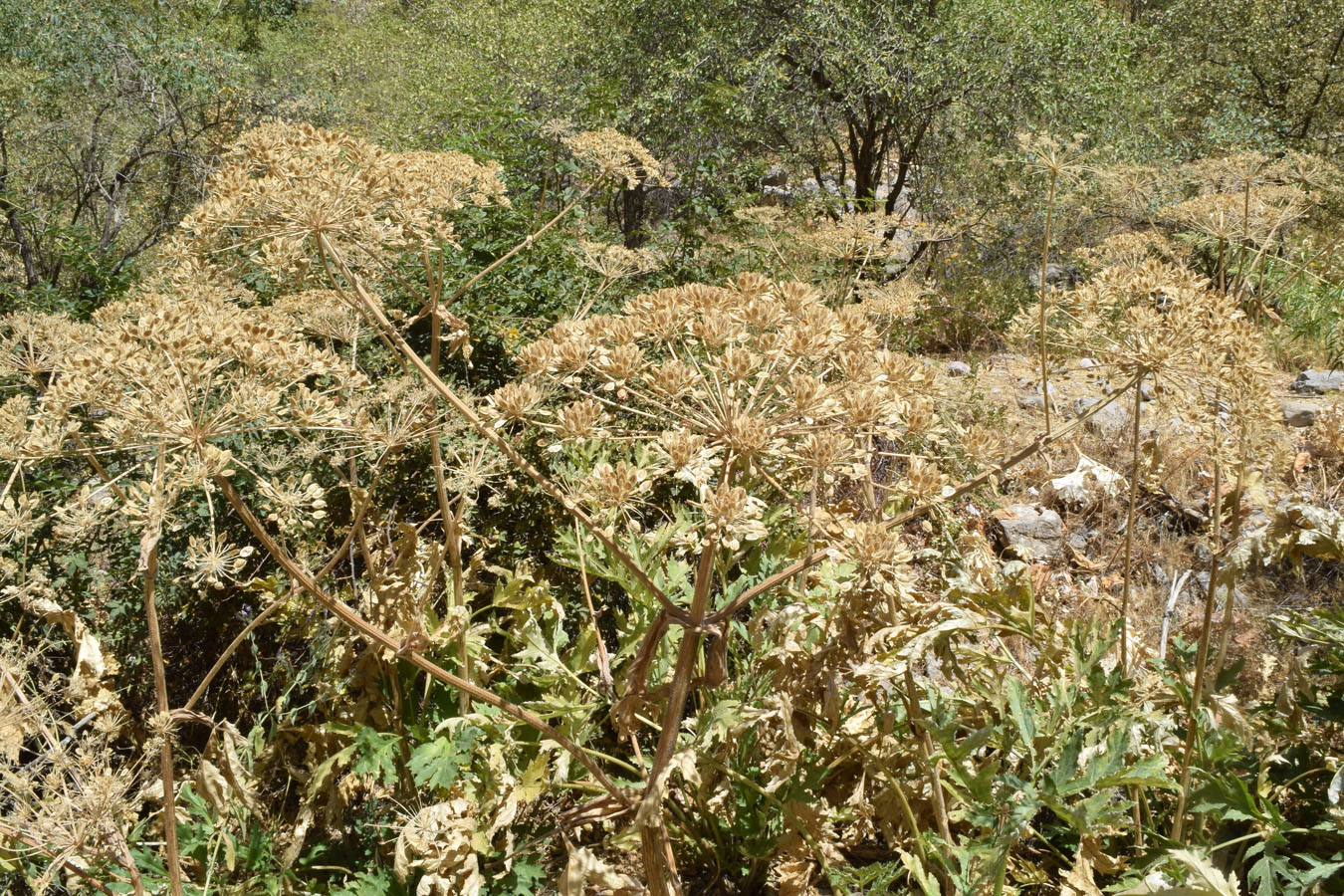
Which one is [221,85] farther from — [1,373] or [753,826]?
[753,826]

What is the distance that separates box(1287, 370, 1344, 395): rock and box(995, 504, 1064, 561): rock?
10.4ft

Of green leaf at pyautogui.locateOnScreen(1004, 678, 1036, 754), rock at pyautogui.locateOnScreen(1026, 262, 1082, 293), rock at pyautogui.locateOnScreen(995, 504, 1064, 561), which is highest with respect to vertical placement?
green leaf at pyautogui.locateOnScreen(1004, 678, 1036, 754)

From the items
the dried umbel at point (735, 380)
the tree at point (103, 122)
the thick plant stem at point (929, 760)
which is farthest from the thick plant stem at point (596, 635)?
the tree at point (103, 122)

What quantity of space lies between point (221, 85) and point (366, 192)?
972 centimetres

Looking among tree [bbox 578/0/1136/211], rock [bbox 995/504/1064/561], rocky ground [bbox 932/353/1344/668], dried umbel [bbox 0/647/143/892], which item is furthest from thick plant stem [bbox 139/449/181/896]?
tree [bbox 578/0/1136/211]

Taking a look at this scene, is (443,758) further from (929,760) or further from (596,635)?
(929,760)

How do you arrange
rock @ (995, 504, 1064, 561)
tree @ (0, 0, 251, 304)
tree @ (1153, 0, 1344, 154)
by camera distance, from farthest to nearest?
1. tree @ (1153, 0, 1344, 154)
2. tree @ (0, 0, 251, 304)
3. rock @ (995, 504, 1064, 561)

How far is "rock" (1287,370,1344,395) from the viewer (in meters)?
7.26

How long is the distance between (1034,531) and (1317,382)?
3554mm

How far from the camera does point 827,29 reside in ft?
35.4

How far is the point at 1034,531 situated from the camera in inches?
221

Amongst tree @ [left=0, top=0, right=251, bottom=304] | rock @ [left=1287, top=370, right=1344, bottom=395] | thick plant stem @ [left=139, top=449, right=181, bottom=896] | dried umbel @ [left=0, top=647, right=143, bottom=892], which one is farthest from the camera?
tree @ [left=0, top=0, right=251, bottom=304]

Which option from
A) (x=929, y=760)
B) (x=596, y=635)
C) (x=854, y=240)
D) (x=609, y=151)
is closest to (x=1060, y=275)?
(x=854, y=240)

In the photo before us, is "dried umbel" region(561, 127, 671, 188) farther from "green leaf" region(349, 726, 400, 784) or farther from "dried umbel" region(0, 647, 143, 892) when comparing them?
"dried umbel" region(0, 647, 143, 892)
